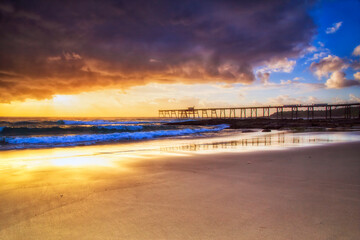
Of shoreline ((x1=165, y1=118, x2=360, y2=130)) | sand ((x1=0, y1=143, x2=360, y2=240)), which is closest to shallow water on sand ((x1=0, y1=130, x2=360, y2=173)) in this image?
sand ((x1=0, y1=143, x2=360, y2=240))

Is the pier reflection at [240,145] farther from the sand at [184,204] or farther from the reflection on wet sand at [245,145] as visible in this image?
the sand at [184,204]

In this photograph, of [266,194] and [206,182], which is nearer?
[266,194]

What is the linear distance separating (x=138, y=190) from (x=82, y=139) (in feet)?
39.3

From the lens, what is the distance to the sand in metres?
2.02

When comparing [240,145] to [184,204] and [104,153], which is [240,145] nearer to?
[104,153]

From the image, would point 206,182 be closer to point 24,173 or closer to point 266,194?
point 266,194

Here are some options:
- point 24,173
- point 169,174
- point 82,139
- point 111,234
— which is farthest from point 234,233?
point 82,139

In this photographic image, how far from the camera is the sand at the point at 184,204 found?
2.02 m

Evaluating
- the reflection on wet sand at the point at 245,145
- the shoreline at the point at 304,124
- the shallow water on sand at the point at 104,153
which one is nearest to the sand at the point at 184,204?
the shallow water on sand at the point at 104,153

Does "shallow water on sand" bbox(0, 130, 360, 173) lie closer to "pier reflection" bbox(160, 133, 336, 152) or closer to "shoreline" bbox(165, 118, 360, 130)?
"pier reflection" bbox(160, 133, 336, 152)

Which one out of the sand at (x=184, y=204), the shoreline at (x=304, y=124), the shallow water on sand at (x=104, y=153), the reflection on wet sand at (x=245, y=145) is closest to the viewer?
the sand at (x=184, y=204)

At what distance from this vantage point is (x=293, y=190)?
315 centimetres

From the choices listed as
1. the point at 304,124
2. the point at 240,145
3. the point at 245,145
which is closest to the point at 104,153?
the point at 240,145

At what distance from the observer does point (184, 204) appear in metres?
2.67
